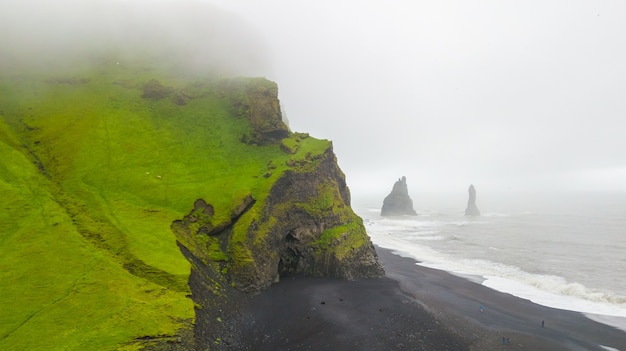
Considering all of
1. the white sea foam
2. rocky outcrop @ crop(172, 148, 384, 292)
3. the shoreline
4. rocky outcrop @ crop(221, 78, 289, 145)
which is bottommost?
the shoreline

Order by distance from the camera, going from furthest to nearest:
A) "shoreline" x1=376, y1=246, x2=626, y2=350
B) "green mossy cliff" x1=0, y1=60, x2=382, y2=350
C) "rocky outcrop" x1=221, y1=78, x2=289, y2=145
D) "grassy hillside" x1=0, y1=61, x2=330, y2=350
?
1. "rocky outcrop" x1=221, y1=78, x2=289, y2=145
2. "shoreline" x1=376, y1=246, x2=626, y2=350
3. "green mossy cliff" x1=0, y1=60, x2=382, y2=350
4. "grassy hillside" x1=0, y1=61, x2=330, y2=350

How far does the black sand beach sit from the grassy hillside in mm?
10611

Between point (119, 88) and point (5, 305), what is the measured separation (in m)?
55.5

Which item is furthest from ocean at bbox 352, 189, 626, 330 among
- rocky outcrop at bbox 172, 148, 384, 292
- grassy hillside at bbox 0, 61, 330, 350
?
grassy hillside at bbox 0, 61, 330, 350

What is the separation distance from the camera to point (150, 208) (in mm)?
41750

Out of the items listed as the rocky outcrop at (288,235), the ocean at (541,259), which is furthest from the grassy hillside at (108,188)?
the ocean at (541,259)

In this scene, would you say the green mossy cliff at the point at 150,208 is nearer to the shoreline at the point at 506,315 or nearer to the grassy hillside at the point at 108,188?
the grassy hillside at the point at 108,188

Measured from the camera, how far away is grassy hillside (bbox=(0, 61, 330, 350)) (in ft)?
80.1

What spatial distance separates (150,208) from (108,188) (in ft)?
22.2

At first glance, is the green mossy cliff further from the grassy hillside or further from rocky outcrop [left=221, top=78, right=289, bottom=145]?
rocky outcrop [left=221, top=78, right=289, bottom=145]

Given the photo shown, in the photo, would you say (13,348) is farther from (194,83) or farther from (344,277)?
(194,83)

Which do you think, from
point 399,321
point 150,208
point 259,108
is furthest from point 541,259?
→ point 150,208

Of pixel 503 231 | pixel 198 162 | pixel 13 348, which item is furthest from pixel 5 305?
pixel 503 231

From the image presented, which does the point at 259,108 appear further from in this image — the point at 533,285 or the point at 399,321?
the point at 533,285
